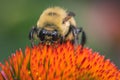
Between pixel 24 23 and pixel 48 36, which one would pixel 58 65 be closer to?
pixel 48 36

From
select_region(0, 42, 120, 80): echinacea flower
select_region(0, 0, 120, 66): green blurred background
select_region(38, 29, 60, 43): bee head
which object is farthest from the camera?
select_region(0, 0, 120, 66): green blurred background

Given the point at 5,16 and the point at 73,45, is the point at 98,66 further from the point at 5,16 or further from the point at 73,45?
the point at 5,16

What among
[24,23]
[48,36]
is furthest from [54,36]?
[24,23]

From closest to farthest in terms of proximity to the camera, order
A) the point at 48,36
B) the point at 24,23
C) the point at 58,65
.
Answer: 1. the point at 58,65
2. the point at 48,36
3. the point at 24,23

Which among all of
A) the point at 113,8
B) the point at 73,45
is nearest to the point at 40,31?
the point at 73,45

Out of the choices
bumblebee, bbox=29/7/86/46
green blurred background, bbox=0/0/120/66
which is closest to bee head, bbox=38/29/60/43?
bumblebee, bbox=29/7/86/46

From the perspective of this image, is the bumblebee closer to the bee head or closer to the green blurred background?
the bee head
